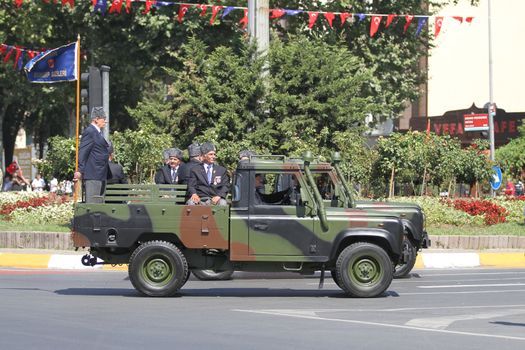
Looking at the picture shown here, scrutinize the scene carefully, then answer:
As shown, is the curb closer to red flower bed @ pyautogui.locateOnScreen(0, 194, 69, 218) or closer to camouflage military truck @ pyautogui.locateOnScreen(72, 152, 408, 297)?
camouflage military truck @ pyautogui.locateOnScreen(72, 152, 408, 297)

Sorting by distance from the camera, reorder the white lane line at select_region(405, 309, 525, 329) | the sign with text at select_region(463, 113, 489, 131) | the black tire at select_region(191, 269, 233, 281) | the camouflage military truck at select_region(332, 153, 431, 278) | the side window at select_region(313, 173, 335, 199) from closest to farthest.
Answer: the white lane line at select_region(405, 309, 525, 329) < the side window at select_region(313, 173, 335, 199) < the camouflage military truck at select_region(332, 153, 431, 278) < the black tire at select_region(191, 269, 233, 281) < the sign with text at select_region(463, 113, 489, 131)

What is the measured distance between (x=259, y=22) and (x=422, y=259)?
8.87 meters

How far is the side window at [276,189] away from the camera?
14.1 meters

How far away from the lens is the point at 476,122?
194ft

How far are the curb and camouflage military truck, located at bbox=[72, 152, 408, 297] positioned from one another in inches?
203

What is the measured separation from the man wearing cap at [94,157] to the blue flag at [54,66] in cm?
1153

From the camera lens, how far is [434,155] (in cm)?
2567

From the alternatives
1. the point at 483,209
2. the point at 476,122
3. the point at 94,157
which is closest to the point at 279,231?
the point at 94,157

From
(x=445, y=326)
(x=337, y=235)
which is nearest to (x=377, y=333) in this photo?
(x=445, y=326)

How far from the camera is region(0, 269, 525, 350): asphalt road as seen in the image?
390 inches

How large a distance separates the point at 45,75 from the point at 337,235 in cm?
1489

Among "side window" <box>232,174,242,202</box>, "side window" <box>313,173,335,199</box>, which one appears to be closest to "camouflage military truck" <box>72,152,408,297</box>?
"side window" <box>232,174,242,202</box>

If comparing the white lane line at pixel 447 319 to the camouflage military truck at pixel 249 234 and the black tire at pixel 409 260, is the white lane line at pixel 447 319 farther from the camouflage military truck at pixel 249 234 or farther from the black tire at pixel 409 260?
the black tire at pixel 409 260

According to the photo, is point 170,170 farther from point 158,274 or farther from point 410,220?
point 158,274
